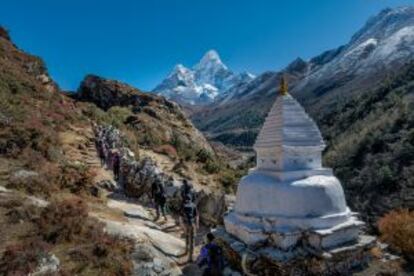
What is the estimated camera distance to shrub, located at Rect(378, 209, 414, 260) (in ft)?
47.3

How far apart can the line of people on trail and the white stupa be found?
1.32 m

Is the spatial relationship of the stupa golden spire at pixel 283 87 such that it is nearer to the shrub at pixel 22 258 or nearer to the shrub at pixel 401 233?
the shrub at pixel 401 233

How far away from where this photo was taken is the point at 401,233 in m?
15.1

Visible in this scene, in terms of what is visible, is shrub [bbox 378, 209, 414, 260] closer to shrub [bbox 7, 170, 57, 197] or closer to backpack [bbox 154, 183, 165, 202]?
backpack [bbox 154, 183, 165, 202]

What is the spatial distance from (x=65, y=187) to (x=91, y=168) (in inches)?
221

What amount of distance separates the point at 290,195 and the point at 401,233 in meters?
4.60


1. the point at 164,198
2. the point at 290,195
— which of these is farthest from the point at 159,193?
the point at 290,195

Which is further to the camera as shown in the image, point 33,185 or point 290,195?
point 33,185

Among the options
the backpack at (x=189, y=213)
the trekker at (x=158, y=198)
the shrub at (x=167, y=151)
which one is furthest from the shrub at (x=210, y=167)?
the backpack at (x=189, y=213)

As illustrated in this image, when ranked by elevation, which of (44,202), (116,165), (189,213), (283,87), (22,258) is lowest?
(22,258)

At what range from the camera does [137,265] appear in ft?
41.4

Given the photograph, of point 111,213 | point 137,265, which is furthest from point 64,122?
point 137,265

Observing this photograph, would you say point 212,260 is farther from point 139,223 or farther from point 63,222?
point 139,223

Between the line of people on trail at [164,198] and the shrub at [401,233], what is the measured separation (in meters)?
6.07
